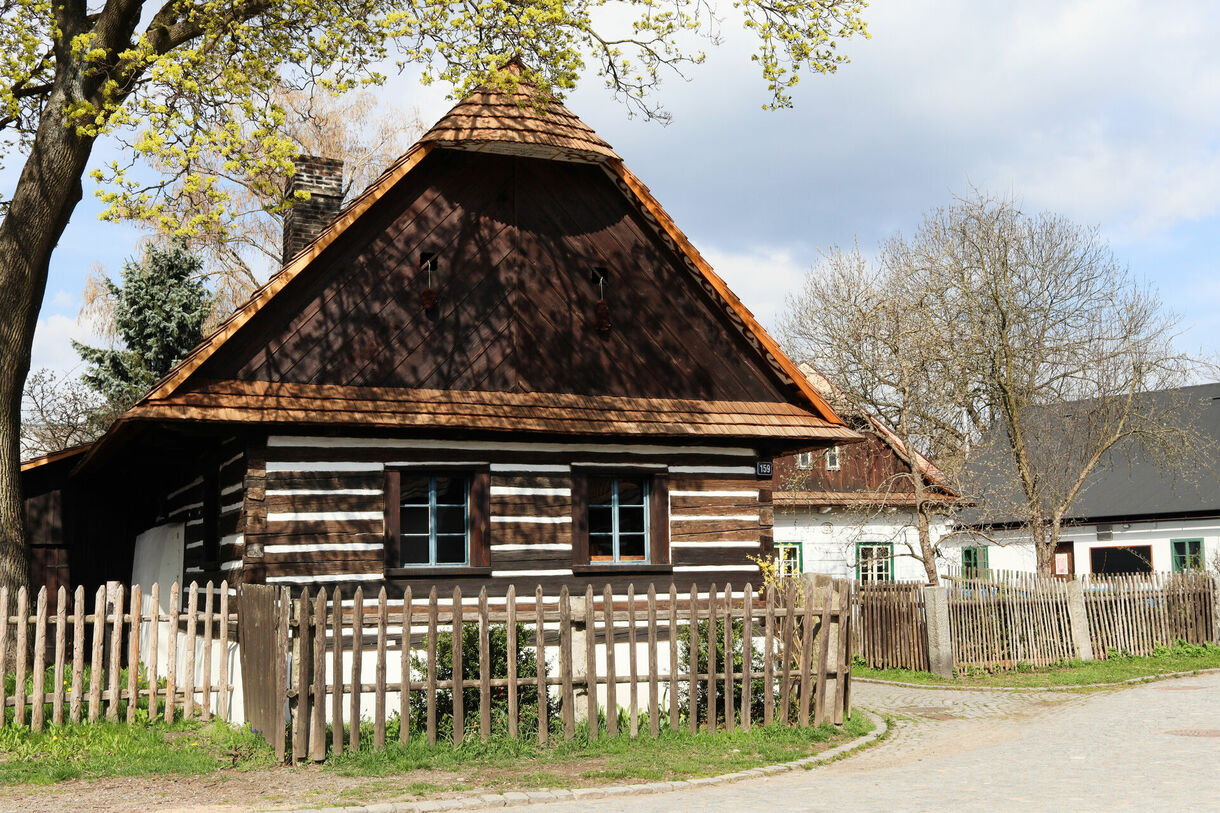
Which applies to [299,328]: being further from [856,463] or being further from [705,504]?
[856,463]

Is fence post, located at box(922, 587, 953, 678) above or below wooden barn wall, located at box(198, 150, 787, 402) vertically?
below

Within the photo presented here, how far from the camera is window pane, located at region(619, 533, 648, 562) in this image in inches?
605

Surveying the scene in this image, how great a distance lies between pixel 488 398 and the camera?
14.6m

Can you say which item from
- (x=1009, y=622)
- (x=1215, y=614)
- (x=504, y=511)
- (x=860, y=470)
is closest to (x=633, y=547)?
(x=504, y=511)

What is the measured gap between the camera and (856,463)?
1210 inches

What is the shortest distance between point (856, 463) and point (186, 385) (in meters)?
21.1

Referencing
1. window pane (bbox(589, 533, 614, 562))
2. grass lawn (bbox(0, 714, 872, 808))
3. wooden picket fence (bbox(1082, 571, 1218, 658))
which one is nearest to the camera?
grass lawn (bbox(0, 714, 872, 808))

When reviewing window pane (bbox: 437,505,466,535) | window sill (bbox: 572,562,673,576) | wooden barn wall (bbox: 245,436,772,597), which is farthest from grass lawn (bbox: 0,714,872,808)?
window pane (bbox: 437,505,466,535)

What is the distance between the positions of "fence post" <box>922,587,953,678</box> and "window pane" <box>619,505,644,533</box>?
631 centimetres

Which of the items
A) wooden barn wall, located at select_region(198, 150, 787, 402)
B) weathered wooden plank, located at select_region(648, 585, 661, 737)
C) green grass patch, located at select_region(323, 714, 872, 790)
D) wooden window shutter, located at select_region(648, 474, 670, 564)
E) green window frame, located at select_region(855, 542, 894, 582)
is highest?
wooden barn wall, located at select_region(198, 150, 787, 402)

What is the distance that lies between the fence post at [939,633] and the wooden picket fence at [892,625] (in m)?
0.33

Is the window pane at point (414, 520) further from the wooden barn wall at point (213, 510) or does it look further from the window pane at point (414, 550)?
the wooden barn wall at point (213, 510)

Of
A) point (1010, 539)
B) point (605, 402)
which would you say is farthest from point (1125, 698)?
point (1010, 539)

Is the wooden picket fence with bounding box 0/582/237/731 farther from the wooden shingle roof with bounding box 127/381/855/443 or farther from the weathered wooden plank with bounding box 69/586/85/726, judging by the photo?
the wooden shingle roof with bounding box 127/381/855/443
